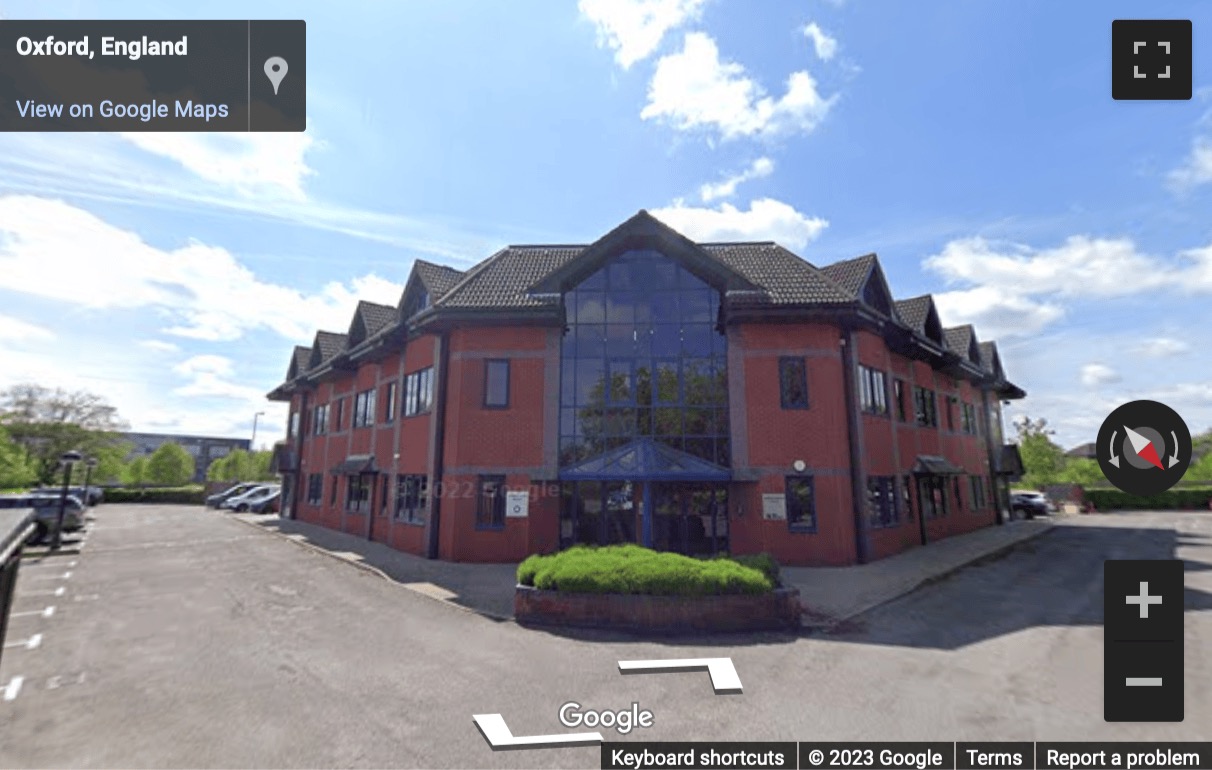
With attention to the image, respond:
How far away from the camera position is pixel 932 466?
2155 cm

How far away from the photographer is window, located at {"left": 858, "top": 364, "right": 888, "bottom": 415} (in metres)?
18.9

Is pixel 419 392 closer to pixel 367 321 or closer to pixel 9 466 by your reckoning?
pixel 367 321

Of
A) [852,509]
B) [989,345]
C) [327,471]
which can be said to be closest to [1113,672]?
[852,509]

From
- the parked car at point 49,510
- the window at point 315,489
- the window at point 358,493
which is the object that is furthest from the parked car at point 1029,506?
the parked car at point 49,510

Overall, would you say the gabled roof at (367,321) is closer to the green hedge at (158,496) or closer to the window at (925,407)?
the window at (925,407)

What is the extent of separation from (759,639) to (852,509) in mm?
8976

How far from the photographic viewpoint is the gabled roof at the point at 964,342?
2941 centimetres

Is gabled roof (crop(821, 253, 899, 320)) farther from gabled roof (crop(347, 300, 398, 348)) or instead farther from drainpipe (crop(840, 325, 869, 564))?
gabled roof (crop(347, 300, 398, 348))

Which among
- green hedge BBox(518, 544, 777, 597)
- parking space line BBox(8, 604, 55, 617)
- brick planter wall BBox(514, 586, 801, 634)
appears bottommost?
parking space line BBox(8, 604, 55, 617)

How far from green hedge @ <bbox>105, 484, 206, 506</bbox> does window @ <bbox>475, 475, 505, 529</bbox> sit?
46.4 meters

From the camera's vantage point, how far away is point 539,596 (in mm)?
10953

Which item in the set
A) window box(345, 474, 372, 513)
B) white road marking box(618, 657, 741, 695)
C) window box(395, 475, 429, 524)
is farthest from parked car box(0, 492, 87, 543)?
white road marking box(618, 657, 741, 695)

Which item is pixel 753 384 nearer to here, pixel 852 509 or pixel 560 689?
pixel 852 509

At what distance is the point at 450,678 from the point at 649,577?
4.00m
